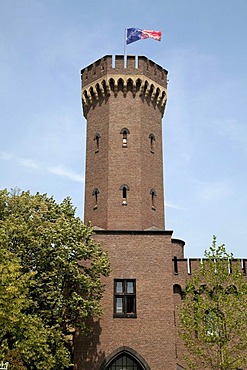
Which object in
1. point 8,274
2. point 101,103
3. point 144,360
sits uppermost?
point 101,103

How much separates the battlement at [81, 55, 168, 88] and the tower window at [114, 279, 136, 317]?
45.1 feet

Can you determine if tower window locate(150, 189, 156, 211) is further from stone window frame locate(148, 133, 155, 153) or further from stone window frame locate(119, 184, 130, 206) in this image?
stone window frame locate(148, 133, 155, 153)

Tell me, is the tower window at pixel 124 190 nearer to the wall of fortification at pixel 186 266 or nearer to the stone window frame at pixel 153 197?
the stone window frame at pixel 153 197


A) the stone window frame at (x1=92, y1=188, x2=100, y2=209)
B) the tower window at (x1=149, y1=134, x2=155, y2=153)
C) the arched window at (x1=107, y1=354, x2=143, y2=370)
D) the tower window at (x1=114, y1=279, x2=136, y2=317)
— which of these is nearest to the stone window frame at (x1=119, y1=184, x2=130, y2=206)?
the stone window frame at (x1=92, y1=188, x2=100, y2=209)

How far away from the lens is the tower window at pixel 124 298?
2705 centimetres

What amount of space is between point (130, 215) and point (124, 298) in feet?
16.4

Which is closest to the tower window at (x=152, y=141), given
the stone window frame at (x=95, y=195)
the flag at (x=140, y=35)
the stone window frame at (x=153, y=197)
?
the stone window frame at (x=153, y=197)

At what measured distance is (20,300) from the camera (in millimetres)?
20297

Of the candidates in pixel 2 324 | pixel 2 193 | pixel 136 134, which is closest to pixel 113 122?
pixel 136 134

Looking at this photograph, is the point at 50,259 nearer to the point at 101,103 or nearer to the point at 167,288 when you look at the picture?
the point at 167,288

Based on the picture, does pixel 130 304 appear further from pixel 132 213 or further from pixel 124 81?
pixel 124 81

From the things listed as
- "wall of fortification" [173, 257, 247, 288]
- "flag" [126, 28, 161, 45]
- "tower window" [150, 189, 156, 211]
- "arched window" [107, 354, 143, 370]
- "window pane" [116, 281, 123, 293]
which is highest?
"flag" [126, 28, 161, 45]

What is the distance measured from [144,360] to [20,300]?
29.6ft

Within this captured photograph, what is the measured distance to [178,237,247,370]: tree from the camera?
2291cm
